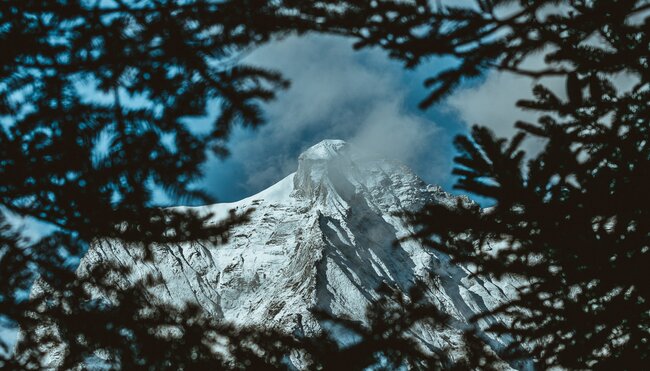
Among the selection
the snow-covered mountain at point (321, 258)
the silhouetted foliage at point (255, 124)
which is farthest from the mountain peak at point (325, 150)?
the silhouetted foliage at point (255, 124)

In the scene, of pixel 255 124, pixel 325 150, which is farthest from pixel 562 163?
pixel 325 150

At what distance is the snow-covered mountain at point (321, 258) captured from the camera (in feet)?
263

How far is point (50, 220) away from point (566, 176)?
3421mm

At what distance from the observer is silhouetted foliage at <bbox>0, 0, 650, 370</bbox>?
2.17 meters

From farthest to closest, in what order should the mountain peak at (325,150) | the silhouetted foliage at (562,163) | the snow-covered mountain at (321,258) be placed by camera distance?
the mountain peak at (325,150), the snow-covered mountain at (321,258), the silhouetted foliage at (562,163)

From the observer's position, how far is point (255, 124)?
8.33 feet

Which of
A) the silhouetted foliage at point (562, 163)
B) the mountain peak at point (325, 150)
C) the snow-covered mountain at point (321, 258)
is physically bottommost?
the silhouetted foliage at point (562, 163)

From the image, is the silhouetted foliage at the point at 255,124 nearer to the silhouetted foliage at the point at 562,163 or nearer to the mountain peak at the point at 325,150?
the silhouetted foliage at the point at 562,163

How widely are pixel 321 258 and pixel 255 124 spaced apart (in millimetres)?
82469

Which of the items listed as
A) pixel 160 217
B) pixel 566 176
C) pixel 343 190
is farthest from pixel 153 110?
pixel 343 190

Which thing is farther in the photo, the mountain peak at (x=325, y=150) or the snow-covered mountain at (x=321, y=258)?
the mountain peak at (x=325, y=150)

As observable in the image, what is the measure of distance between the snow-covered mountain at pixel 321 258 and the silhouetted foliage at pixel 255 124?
67.6m

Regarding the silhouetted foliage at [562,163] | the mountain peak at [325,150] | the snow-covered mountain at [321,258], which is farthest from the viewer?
the mountain peak at [325,150]

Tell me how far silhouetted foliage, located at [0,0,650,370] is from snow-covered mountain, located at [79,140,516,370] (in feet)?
222
